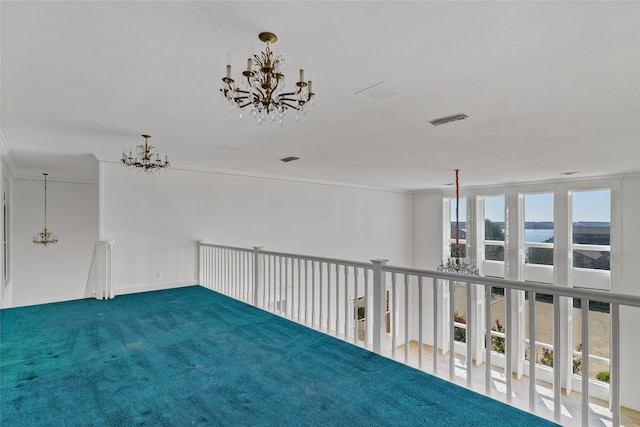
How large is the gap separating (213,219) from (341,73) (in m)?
5.01

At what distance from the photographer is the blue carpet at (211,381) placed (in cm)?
215

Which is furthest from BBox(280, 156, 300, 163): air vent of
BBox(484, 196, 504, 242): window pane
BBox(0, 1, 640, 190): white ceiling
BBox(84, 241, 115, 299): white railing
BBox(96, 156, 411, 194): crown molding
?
BBox(484, 196, 504, 242): window pane

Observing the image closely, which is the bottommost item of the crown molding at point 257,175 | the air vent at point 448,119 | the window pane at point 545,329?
the window pane at point 545,329

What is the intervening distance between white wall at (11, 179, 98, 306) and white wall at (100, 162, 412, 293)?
3696 millimetres

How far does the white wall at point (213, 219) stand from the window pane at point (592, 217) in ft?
15.4

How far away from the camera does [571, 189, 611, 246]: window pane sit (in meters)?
7.53

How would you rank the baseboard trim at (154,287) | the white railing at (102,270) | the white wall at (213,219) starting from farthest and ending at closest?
the white wall at (213,219) → the baseboard trim at (154,287) → the white railing at (102,270)

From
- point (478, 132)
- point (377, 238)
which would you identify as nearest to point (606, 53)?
point (478, 132)

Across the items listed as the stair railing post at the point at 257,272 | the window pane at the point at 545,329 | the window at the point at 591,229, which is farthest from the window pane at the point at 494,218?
the stair railing post at the point at 257,272

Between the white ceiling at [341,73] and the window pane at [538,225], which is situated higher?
the white ceiling at [341,73]

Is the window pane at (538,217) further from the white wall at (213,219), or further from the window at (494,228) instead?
the white wall at (213,219)

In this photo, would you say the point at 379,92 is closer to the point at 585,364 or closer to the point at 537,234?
the point at 585,364

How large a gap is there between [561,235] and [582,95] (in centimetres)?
639

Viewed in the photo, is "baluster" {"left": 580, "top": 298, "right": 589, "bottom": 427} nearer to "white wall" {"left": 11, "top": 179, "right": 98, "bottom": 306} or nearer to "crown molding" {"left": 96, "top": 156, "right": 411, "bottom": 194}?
"crown molding" {"left": 96, "top": 156, "right": 411, "bottom": 194}
